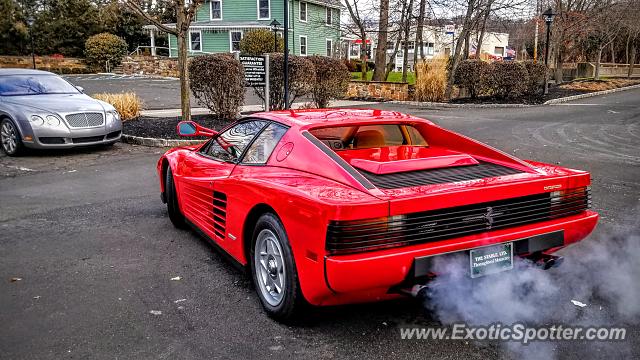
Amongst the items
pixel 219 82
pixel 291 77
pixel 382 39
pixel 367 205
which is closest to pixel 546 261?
pixel 367 205

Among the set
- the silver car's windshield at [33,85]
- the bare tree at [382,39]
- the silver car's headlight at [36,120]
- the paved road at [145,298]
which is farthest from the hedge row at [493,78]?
Result: the silver car's headlight at [36,120]

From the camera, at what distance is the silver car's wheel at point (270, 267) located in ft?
10.4

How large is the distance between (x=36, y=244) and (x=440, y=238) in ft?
12.7

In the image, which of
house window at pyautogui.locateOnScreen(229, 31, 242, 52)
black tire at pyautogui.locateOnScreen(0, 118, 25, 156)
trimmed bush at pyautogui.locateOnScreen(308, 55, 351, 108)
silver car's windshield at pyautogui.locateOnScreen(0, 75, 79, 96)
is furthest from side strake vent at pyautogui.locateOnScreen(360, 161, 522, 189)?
house window at pyautogui.locateOnScreen(229, 31, 242, 52)

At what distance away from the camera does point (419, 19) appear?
2473 centimetres

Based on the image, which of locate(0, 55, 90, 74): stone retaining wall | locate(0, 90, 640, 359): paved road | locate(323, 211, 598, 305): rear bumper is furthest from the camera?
locate(0, 55, 90, 74): stone retaining wall

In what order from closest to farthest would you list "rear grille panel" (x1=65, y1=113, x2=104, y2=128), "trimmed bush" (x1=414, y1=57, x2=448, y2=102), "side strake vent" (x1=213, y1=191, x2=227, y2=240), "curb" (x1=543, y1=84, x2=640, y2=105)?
"side strake vent" (x1=213, y1=191, x2=227, y2=240), "rear grille panel" (x1=65, y1=113, x2=104, y2=128), "curb" (x1=543, y1=84, x2=640, y2=105), "trimmed bush" (x1=414, y1=57, x2=448, y2=102)

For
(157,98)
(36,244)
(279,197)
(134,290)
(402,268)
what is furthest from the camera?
(157,98)

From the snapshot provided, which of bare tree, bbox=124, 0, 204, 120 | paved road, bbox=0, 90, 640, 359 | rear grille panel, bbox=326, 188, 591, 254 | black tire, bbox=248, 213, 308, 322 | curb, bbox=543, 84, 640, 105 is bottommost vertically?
paved road, bbox=0, 90, 640, 359

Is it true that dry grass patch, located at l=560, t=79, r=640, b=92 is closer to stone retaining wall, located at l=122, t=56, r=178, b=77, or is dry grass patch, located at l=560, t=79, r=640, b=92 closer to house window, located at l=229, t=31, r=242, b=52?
house window, located at l=229, t=31, r=242, b=52

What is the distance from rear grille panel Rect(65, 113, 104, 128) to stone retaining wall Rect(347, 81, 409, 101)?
15645mm

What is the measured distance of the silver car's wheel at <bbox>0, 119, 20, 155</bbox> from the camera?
9281 millimetres

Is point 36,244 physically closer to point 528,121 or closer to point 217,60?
point 217,60

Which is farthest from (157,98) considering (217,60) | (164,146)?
(164,146)
